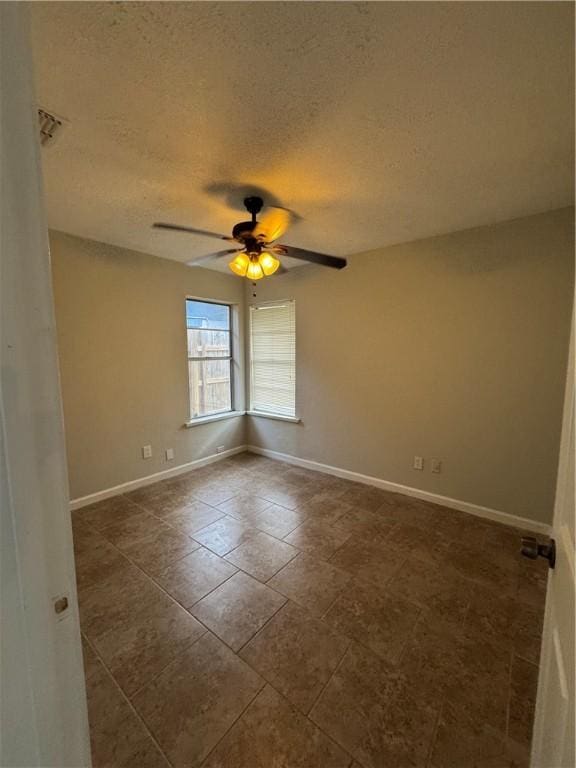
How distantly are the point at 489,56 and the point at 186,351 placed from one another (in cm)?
315

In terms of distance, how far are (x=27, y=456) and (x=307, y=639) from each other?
161cm

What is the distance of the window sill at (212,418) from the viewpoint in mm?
3496

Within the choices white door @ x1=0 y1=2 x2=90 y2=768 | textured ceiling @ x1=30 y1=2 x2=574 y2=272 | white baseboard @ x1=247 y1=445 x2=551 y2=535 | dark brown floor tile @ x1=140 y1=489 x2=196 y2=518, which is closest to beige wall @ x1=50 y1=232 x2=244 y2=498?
dark brown floor tile @ x1=140 y1=489 x2=196 y2=518

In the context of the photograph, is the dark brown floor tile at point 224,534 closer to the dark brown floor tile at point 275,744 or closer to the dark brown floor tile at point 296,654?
the dark brown floor tile at point 296,654

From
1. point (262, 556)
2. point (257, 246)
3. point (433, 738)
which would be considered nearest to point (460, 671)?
point (433, 738)

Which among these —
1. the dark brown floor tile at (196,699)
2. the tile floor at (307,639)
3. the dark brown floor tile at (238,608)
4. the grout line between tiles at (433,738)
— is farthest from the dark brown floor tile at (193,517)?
the grout line between tiles at (433,738)

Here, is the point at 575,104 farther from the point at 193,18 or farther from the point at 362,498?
the point at 362,498

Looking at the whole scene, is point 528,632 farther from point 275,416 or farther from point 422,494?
point 275,416

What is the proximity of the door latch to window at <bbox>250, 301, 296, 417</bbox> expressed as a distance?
296 cm

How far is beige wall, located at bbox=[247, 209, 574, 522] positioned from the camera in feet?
7.22

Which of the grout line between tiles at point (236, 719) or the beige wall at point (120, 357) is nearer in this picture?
the grout line between tiles at point (236, 719)

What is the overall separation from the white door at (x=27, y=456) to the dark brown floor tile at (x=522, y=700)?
5.10 ft

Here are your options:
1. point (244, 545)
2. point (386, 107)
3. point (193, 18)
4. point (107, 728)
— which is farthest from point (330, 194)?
point (107, 728)

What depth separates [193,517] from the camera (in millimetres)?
2533
